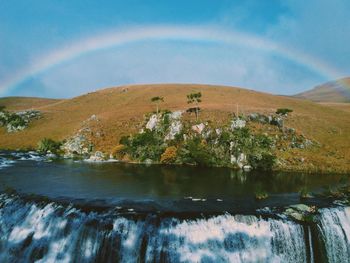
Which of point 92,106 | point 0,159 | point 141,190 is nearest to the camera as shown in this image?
point 141,190

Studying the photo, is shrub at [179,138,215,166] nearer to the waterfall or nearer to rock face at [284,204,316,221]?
rock face at [284,204,316,221]

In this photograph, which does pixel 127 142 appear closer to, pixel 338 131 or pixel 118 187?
pixel 118 187

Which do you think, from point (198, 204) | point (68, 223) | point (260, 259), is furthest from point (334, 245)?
point (68, 223)

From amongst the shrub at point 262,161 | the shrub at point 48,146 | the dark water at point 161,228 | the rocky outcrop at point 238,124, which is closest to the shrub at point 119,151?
the shrub at point 48,146

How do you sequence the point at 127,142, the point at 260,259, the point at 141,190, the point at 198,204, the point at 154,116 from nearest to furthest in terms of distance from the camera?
the point at 260,259, the point at 198,204, the point at 141,190, the point at 127,142, the point at 154,116

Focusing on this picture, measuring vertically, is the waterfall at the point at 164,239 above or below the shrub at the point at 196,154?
below

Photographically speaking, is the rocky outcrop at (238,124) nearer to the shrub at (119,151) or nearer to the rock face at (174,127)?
the rock face at (174,127)

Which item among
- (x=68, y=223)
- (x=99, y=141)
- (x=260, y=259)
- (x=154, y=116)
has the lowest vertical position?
(x=260, y=259)

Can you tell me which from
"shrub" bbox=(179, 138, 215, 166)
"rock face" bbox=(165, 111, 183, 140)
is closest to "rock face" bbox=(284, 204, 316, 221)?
"shrub" bbox=(179, 138, 215, 166)
